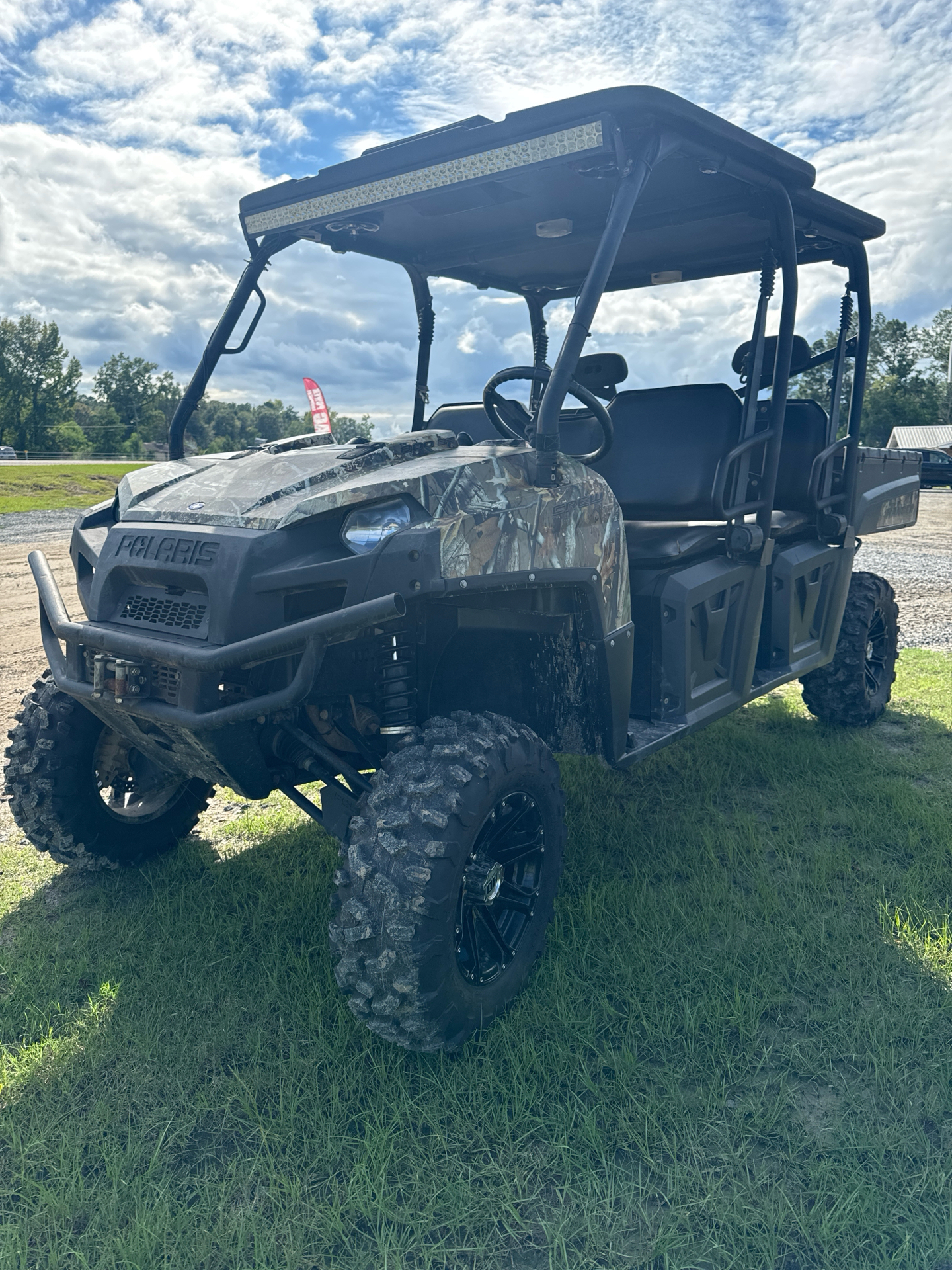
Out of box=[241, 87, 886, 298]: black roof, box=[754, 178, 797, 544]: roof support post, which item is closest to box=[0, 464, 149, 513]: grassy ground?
box=[241, 87, 886, 298]: black roof

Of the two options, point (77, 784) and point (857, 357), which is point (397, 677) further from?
point (857, 357)

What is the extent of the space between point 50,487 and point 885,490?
2293 cm

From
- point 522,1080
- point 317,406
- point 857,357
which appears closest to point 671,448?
point 857,357

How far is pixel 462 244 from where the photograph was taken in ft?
12.8

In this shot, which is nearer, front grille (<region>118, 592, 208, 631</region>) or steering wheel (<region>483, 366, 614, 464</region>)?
front grille (<region>118, 592, 208, 631</region>)

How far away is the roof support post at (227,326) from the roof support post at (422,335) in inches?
35.3

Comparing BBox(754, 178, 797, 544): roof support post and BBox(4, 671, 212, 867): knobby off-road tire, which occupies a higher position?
BBox(754, 178, 797, 544): roof support post

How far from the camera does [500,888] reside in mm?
2488

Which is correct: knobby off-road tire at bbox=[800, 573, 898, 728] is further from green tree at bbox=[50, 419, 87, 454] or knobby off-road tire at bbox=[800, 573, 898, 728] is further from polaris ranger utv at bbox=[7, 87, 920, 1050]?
green tree at bbox=[50, 419, 87, 454]

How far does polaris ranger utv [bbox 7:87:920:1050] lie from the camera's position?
85.8 inches

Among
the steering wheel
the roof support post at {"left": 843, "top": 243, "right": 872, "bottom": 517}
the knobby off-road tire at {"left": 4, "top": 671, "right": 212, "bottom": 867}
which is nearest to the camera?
the steering wheel

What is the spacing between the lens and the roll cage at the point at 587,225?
100 inches

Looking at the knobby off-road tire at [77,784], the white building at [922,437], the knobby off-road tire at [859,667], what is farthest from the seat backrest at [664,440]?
the white building at [922,437]

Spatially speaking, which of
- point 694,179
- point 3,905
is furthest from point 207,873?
→ point 694,179
